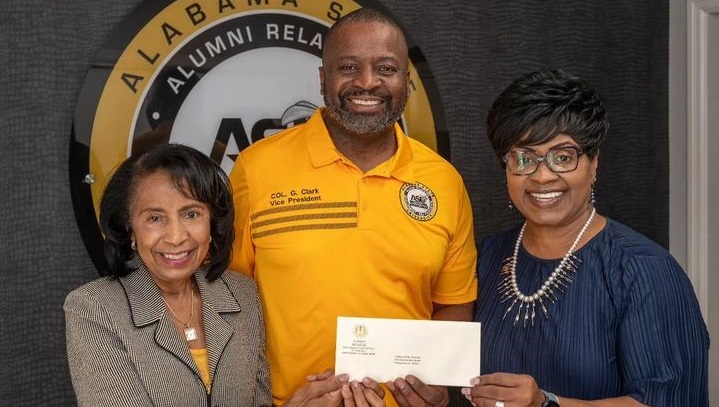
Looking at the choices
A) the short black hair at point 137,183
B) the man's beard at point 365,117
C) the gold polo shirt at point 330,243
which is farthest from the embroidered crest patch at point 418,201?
the short black hair at point 137,183

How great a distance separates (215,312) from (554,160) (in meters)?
0.99

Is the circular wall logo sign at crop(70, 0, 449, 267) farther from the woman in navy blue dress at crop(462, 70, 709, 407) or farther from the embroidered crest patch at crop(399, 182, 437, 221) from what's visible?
the woman in navy blue dress at crop(462, 70, 709, 407)

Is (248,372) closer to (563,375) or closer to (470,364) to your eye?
(470,364)

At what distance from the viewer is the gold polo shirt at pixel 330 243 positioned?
8.45ft

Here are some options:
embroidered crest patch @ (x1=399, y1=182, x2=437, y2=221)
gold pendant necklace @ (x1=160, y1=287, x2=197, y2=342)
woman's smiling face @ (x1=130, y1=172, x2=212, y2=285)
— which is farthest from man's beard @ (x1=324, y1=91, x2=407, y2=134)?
gold pendant necklace @ (x1=160, y1=287, x2=197, y2=342)

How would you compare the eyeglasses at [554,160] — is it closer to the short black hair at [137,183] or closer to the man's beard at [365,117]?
the man's beard at [365,117]

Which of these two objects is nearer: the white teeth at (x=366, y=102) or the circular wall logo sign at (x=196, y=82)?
the white teeth at (x=366, y=102)

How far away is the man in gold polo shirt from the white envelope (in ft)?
0.65

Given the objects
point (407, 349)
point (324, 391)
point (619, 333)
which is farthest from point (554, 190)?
point (324, 391)

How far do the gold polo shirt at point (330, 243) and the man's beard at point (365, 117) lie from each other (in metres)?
0.09

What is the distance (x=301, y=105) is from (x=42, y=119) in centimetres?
90

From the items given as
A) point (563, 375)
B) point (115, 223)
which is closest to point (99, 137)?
point (115, 223)

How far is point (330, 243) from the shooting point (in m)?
2.58

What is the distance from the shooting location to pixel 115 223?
2.36 metres
